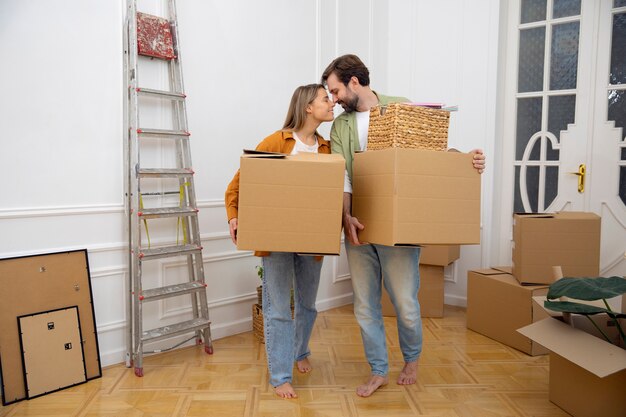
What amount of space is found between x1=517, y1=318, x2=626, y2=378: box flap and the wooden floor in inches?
13.3

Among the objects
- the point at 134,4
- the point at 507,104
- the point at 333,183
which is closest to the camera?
the point at 333,183

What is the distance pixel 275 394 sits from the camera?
88.3 inches

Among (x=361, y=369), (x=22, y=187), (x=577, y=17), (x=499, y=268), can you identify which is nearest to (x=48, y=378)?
(x=22, y=187)

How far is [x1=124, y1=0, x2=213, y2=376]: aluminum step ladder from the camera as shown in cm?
253

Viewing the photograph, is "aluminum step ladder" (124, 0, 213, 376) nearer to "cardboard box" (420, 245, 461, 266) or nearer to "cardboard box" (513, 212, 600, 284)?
"cardboard box" (420, 245, 461, 266)

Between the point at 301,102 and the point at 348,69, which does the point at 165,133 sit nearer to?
the point at 301,102

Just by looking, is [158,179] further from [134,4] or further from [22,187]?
[134,4]

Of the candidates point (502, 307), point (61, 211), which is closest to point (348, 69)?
point (61, 211)

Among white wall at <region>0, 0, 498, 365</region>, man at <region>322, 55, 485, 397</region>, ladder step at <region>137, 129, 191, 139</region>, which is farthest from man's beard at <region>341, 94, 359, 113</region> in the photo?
white wall at <region>0, 0, 498, 365</region>

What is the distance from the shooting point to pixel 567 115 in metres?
3.29

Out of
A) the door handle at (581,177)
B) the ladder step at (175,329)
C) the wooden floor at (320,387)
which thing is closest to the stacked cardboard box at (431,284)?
the wooden floor at (320,387)

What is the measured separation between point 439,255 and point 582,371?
4.98ft

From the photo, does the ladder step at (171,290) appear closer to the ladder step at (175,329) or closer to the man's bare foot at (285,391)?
the ladder step at (175,329)

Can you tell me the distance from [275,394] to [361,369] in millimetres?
514
